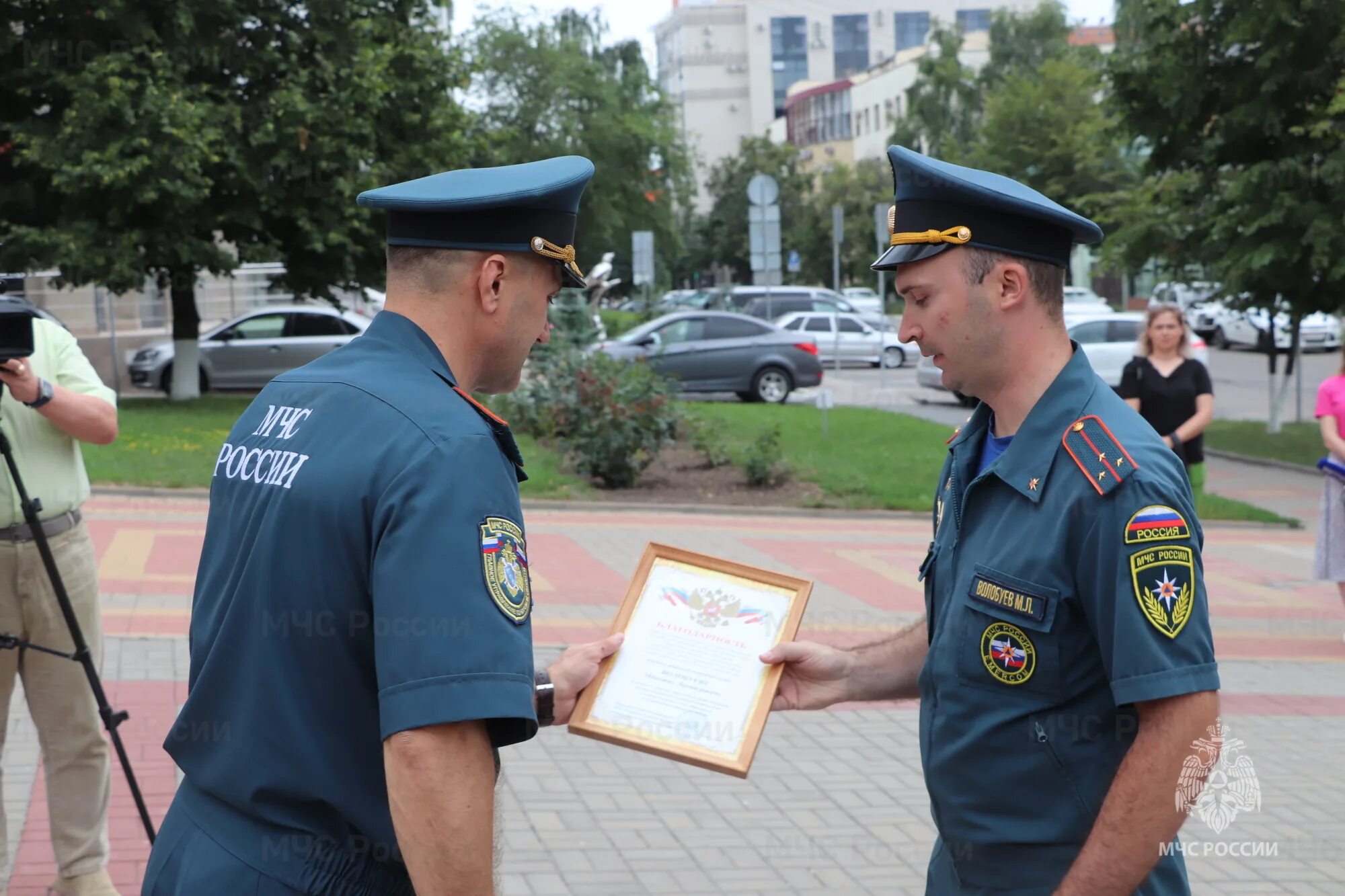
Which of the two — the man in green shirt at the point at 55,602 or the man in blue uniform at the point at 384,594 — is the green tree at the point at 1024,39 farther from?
the man in blue uniform at the point at 384,594

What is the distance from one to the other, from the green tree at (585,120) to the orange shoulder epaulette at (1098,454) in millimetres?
47610

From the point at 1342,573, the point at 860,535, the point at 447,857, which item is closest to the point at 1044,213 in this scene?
the point at 447,857

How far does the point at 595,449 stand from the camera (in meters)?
14.8

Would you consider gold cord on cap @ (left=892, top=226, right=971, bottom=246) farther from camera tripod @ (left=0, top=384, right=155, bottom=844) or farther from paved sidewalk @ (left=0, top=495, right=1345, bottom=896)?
paved sidewalk @ (left=0, top=495, right=1345, bottom=896)

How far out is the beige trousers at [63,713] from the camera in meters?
4.54

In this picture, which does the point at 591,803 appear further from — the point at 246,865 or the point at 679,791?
the point at 246,865

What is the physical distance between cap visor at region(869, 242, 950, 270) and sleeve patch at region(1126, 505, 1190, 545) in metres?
0.61

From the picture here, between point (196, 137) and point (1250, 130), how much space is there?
1421cm

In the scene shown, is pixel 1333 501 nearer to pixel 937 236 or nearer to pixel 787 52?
pixel 937 236

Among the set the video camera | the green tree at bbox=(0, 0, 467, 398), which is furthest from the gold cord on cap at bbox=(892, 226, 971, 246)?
the green tree at bbox=(0, 0, 467, 398)

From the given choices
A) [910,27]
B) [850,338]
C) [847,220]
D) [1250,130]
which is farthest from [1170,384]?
[910,27]

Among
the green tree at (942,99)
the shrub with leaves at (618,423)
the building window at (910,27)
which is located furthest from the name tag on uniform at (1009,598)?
the building window at (910,27)

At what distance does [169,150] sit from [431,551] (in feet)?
64.1

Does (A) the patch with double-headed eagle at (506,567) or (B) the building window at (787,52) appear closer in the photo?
(A) the patch with double-headed eagle at (506,567)
